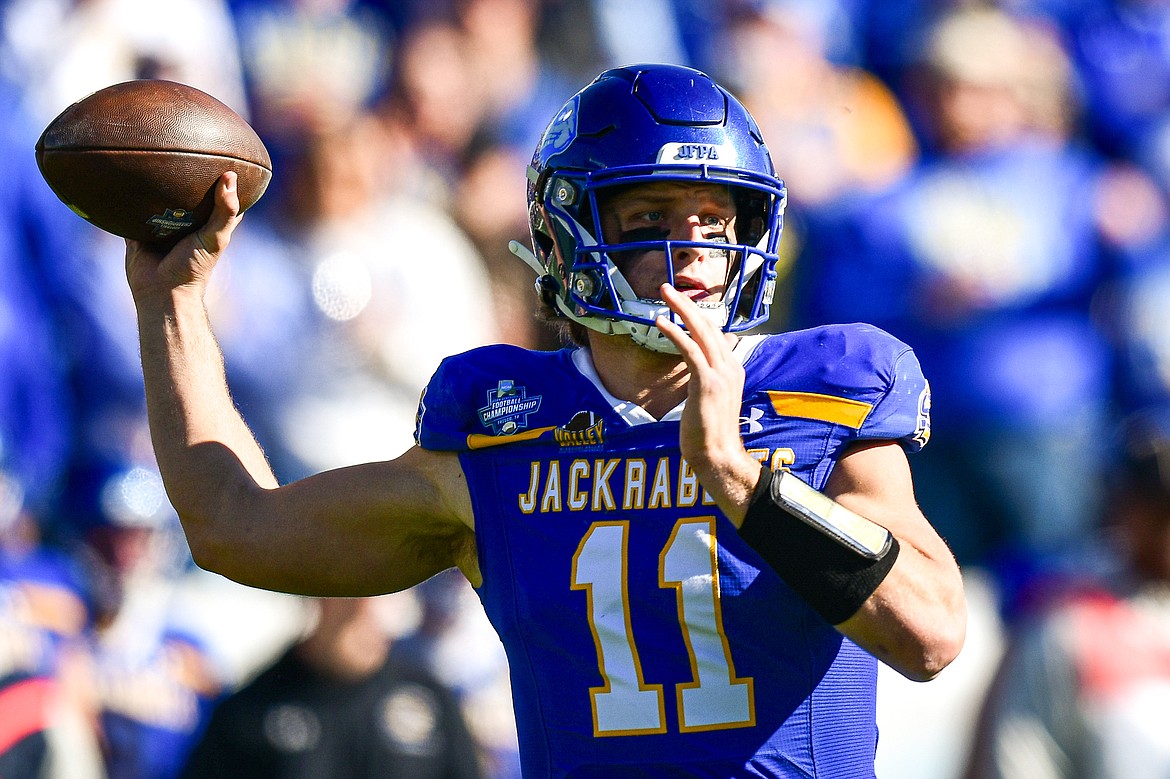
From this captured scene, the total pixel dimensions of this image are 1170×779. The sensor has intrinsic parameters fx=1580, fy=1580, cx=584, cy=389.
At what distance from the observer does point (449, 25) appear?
5.89m

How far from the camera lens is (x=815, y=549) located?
2043mm

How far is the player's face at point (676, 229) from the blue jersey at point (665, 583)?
146mm

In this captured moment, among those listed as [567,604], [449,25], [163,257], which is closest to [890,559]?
[567,604]

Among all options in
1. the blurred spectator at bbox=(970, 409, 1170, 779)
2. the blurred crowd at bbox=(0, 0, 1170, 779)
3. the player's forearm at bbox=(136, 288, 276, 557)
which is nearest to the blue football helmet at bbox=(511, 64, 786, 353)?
the player's forearm at bbox=(136, 288, 276, 557)

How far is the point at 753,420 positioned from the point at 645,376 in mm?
228

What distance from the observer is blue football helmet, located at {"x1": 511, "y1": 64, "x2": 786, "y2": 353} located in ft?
7.75

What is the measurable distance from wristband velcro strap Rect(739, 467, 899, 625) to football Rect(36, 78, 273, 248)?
1.09 meters

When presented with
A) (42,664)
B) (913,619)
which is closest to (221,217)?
(913,619)

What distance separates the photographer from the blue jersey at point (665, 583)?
7.18 feet

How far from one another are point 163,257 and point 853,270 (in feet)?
10.5

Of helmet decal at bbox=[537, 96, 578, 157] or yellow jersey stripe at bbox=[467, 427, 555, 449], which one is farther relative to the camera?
helmet decal at bbox=[537, 96, 578, 157]

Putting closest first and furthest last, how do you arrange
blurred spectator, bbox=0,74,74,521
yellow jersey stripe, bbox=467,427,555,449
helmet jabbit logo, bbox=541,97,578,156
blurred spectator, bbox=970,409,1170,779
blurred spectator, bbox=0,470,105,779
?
yellow jersey stripe, bbox=467,427,555,449 < helmet jabbit logo, bbox=541,97,578,156 < blurred spectator, bbox=970,409,1170,779 < blurred spectator, bbox=0,470,105,779 < blurred spectator, bbox=0,74,74,521

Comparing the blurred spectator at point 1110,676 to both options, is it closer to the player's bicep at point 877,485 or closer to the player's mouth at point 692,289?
the player's bicep at point 877,485

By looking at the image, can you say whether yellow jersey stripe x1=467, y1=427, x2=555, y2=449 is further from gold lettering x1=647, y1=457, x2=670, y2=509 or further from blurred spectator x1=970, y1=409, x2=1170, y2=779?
blurred spectator x1=970, y1=409, x2=1170, y2=779
